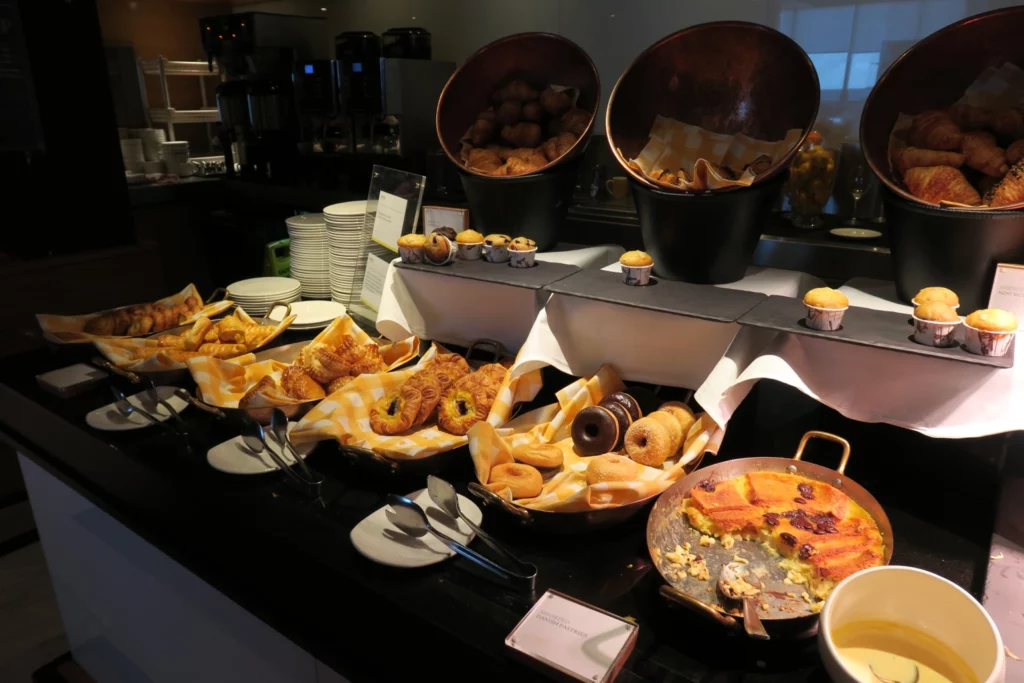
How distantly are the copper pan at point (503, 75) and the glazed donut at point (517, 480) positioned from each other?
0.78 metres

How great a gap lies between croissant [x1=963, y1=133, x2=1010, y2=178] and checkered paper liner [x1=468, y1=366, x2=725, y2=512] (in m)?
0.60

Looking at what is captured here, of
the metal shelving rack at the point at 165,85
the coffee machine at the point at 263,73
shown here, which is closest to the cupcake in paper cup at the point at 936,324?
the coffee machine at the point at 263,73

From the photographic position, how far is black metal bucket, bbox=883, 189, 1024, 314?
104cm

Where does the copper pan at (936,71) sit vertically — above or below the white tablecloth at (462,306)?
above

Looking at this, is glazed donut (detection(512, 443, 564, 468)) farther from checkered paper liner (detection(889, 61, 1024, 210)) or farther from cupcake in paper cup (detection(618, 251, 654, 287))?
checkered paper liner (detection(889, 61, 1024, 210))

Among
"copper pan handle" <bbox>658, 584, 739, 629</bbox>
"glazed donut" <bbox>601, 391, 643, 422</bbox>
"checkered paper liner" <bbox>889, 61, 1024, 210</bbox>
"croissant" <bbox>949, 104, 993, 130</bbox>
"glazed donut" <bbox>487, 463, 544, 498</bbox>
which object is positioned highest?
"checkered paper liner" <bbox>889, 61, 1024, 210</bbox>

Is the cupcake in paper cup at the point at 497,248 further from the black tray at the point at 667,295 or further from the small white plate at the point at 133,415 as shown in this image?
the small white plate at the point at 133,415

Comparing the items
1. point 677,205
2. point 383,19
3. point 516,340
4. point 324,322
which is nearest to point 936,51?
point 677,205

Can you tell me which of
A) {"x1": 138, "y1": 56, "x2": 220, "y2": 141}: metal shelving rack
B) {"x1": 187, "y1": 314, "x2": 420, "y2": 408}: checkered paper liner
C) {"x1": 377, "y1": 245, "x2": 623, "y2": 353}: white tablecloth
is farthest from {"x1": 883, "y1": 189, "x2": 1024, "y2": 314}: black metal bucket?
{"x1": 138, "y1": 56, "x2": 220, "y2": 141}: metal shelving rack

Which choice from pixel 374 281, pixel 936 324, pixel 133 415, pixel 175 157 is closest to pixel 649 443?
pixel 936 324

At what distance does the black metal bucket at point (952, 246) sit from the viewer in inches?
40.8

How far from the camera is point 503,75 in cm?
171

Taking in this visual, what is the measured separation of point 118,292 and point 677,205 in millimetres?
2601

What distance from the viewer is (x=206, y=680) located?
1.36 meters
